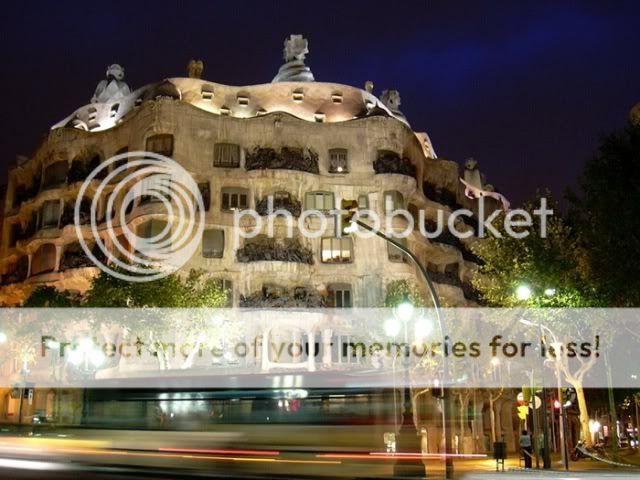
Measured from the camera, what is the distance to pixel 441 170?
219 ft

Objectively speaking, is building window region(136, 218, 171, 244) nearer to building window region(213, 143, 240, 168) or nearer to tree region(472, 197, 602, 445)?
building window region(213, 143, 240, 168)

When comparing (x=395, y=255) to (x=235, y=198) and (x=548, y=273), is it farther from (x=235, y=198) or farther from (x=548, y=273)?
(x=548, y=273)

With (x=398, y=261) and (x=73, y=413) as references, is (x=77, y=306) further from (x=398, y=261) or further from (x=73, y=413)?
(x=73, y=413)

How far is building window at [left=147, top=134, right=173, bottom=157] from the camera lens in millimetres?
54625

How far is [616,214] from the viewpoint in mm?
26859

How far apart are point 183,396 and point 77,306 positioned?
32.5 m

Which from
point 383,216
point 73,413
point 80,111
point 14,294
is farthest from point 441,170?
point 73,413

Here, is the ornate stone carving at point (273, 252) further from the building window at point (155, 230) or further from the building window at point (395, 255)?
the building window at point (395, 255)

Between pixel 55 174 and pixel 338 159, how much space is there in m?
23.2

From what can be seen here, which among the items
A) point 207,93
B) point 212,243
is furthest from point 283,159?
point 207,93

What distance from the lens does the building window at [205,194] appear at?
54.2 meters

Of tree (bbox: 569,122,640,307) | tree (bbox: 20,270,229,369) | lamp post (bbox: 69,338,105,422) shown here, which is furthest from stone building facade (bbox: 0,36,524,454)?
tree (bbox: 569,122,640,307)

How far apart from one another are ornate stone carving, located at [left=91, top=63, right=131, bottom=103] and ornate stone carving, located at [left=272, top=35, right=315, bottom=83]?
46.6 feet

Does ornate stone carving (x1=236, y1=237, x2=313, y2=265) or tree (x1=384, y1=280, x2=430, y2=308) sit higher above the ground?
ornate stone carving (x1=236, y1=237, x2=313, y2=265)
